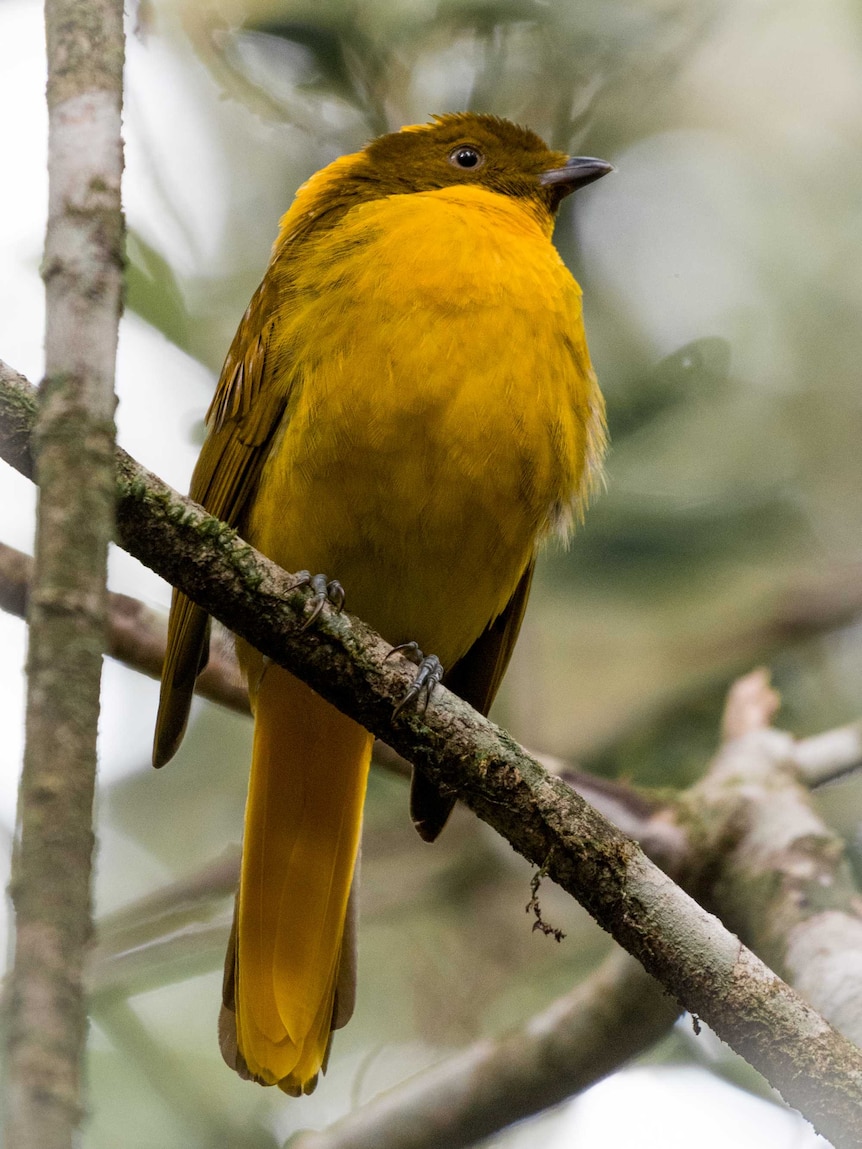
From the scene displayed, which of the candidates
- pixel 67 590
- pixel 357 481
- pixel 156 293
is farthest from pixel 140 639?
pixel 67 590

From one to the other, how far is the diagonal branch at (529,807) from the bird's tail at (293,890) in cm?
89

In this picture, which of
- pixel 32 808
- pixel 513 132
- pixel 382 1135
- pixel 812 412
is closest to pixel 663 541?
pixel 812 412

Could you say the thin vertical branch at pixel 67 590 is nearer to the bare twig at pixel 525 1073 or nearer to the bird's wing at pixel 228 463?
the bird's wing at pixel 228 463

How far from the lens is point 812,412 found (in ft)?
17.9

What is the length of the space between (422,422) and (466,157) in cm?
137

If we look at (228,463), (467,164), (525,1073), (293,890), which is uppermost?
(467,164)

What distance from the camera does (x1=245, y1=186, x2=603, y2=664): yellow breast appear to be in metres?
3.19

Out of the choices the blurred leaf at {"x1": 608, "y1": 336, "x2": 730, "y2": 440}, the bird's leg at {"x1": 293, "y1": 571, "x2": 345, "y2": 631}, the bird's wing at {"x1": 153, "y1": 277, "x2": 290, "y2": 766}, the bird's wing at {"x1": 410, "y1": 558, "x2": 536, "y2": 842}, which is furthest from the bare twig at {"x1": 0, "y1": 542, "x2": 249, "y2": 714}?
the blurred leaf at {"x1": 608, "y1": 336, "x2": 730, "y2": 440}

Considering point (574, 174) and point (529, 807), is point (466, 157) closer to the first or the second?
point (574, 174)

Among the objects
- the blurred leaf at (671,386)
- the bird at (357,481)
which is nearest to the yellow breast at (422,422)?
the bird at (357,481)

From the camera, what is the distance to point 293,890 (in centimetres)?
352

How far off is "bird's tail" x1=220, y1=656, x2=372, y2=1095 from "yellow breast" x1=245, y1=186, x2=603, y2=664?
1.22ft

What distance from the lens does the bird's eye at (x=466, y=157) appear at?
13.6ft

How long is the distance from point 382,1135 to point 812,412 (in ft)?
11.1
